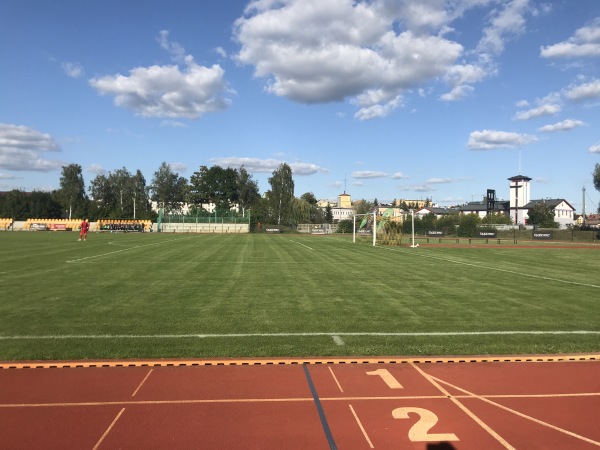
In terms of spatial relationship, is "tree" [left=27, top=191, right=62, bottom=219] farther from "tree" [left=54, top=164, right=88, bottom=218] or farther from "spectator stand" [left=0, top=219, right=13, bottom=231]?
"spectator stand" [left=0, top=219, right=13, bottom=231]

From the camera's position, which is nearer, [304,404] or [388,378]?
[304,404]

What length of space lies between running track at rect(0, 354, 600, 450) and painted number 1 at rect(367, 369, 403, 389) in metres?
0.01

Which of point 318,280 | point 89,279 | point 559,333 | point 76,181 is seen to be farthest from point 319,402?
point 76,181

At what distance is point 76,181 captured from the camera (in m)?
99.0

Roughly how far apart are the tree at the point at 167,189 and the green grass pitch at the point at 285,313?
92.4 metres

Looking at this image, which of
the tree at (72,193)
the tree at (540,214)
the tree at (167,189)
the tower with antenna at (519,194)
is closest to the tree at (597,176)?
the tree at (540,214)

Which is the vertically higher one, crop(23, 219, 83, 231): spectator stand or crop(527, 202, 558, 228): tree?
crop(527, 202, 558, 228): tree

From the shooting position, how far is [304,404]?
496cm

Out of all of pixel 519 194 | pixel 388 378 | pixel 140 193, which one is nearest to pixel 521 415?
pixel 388 378

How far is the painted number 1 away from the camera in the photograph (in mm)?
Answer: 5512

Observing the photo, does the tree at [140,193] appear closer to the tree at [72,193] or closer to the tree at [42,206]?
the tree at [72,193]

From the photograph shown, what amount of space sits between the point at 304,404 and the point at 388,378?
4.62 ft

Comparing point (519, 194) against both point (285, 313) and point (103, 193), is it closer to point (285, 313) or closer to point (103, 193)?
point (103, 193)

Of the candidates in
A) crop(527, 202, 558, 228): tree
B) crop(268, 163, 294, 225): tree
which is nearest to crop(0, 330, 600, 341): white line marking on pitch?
crop(268, 163, 294, 225): tree
